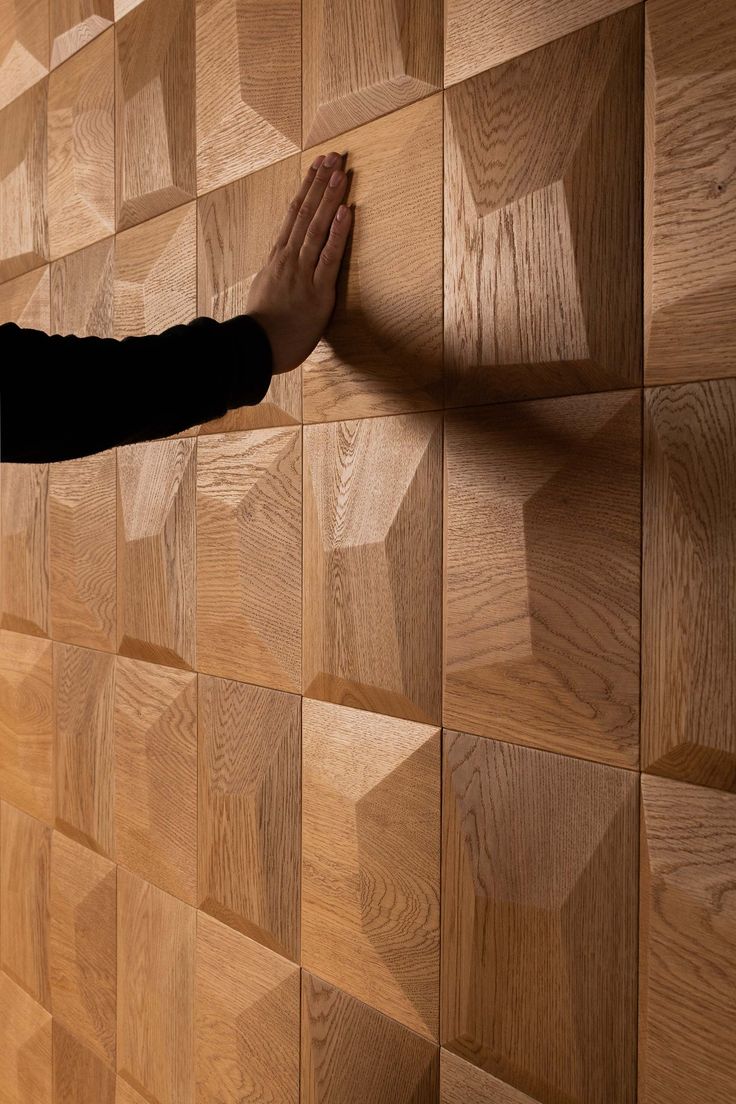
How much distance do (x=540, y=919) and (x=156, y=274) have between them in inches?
38.7

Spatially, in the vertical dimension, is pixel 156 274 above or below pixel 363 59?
below

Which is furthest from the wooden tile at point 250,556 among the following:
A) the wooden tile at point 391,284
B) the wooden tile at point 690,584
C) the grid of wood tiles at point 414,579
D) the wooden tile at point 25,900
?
the wooden tile at point 25,900

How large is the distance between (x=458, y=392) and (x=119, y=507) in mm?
676

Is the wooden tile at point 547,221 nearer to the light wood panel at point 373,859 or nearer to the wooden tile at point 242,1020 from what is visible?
the light wood panel at point 373,859

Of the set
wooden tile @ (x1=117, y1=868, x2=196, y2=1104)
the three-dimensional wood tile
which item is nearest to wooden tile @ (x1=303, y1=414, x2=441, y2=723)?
the three-dimensional wood tile

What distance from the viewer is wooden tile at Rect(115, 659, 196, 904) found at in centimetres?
128

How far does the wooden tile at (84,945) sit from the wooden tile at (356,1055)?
47 centimetres

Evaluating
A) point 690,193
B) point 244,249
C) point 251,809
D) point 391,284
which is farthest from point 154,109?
point 251,809

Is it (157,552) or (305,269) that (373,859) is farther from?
(305,269)

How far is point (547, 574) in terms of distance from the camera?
0.85m

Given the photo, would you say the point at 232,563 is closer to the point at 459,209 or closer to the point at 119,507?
the point at 119,507

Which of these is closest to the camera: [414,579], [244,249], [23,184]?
[414,579]

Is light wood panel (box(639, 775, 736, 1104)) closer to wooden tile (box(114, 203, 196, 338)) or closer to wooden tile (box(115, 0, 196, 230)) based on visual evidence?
wooden tile (box(114, 203, 196, 338))

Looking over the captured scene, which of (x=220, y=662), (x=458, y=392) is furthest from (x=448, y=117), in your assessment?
(x=220, y=662)
